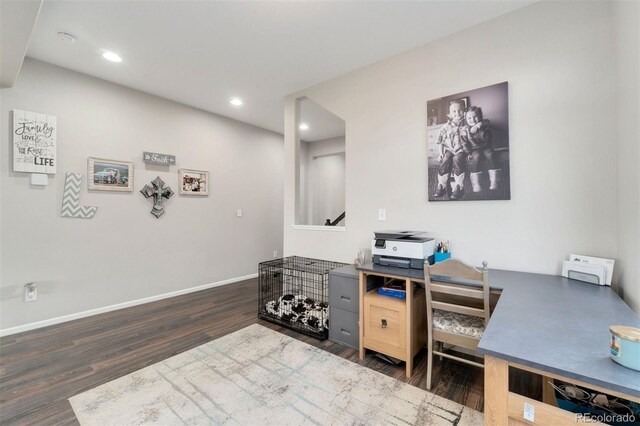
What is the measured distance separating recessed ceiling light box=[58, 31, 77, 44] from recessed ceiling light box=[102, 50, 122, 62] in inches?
9.5

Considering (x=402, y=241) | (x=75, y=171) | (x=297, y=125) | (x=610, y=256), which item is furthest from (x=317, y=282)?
(x=75, y=171)

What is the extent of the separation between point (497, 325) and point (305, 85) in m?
3.20

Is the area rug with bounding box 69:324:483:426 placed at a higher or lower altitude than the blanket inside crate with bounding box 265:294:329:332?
lower

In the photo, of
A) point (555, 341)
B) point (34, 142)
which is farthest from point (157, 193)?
point (555, 341)

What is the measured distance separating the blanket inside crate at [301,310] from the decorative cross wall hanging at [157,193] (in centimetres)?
203

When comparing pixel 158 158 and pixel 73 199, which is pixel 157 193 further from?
pixel 73 199

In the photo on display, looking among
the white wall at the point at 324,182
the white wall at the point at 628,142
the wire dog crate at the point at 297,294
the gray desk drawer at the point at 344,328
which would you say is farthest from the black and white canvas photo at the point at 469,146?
the white wall at the point at 324,182

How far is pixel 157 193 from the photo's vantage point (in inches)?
146

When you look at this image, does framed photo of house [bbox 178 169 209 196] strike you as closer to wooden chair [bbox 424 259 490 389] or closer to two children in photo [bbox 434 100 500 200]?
two children in photo [bbox 434 100 500 200]

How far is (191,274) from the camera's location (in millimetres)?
4082

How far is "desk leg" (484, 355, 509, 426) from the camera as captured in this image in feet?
3.01

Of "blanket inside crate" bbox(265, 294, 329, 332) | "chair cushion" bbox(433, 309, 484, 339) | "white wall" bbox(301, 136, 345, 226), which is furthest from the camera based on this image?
"white wall" bbox(301, 136, 345, 226)

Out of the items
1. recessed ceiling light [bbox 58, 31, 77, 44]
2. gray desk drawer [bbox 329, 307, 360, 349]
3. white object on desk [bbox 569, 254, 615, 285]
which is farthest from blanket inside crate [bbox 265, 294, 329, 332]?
recessed ceiling light [bbox 58, 31, 77, 44]

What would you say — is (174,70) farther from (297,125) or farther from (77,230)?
(77,230)
